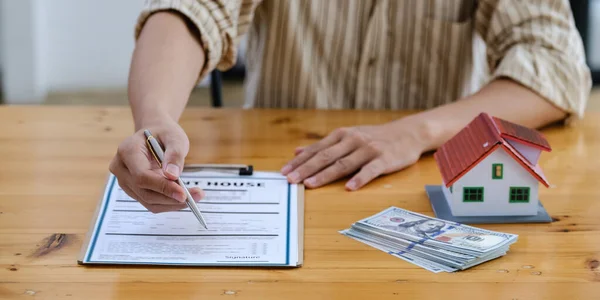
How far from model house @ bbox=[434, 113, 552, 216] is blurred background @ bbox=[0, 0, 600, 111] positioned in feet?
7.70

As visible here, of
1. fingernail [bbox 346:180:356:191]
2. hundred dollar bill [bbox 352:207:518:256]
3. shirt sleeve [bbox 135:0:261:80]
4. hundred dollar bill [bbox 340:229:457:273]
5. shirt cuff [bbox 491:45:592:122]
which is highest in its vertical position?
shirt sleeve [bbox 135:0:261:80]

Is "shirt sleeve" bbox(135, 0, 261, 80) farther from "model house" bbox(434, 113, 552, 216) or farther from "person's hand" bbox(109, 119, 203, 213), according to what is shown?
"model house" bbox(434, 113, 552, 216)

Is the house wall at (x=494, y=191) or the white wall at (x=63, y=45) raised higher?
the white wall at (x=63, y=45)

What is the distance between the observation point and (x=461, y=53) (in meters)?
1.64

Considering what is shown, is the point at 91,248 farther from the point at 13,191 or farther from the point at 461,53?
the point at 461,53

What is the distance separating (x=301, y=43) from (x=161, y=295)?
895 mm

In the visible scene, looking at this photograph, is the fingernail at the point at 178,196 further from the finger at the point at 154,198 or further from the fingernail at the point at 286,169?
the fingernail at the point at 286,169

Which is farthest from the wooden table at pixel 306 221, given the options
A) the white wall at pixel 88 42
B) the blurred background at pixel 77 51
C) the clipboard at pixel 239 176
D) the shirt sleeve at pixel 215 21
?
the white wall at pixel 88 42

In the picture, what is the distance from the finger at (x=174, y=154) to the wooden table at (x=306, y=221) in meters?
0.13

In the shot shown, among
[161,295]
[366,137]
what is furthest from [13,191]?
[366,137]

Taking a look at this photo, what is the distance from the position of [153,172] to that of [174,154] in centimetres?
4

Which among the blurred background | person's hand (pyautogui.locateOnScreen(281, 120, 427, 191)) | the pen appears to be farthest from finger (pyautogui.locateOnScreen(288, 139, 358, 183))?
the blurred background

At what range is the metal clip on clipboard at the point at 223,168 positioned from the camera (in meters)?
1.16

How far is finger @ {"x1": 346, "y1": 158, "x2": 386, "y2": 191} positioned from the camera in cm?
112
